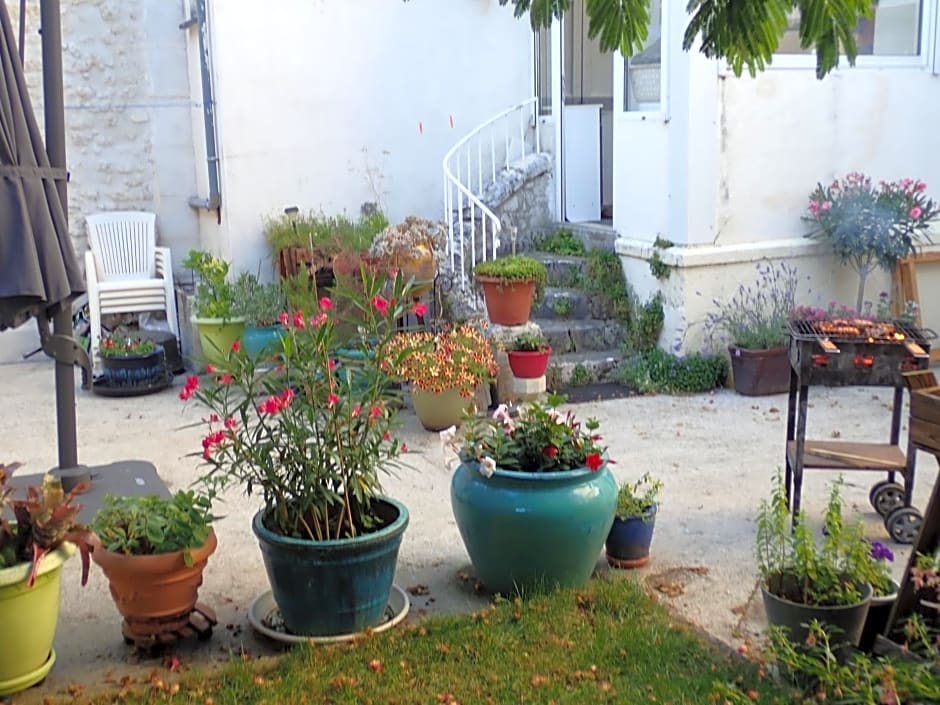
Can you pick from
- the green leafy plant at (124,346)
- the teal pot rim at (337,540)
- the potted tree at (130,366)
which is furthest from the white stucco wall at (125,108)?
the teal pot rim at (337,540)

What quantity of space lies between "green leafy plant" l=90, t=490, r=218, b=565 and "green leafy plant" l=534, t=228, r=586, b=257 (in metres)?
5.11

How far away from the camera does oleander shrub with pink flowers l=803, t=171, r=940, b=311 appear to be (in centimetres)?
673

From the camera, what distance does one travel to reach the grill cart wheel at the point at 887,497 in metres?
4.37

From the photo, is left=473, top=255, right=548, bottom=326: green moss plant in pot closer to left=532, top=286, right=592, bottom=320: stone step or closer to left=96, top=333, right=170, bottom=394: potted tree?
left=532, top=286, right=592, bottom=320: stone step

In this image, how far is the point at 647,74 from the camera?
702cm

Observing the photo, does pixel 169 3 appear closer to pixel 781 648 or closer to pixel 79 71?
pixel 79 71

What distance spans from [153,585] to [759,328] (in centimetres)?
466

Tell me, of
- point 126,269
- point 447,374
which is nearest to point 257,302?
point 126,269

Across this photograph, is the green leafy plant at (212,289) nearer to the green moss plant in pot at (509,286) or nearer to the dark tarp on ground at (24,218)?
the green moss plant in pot at (509,286)

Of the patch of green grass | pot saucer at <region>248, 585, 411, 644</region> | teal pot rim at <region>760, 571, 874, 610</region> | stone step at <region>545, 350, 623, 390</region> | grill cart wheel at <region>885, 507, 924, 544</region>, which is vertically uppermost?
stone step at <region>545, 350, 623, 390</region>

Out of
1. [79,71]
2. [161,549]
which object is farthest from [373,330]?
[79,71]

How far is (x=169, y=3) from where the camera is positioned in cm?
817

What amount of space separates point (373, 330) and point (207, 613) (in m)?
1.10

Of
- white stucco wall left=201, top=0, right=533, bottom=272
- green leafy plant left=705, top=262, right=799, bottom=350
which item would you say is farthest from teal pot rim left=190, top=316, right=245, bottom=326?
green leafy plant left=705, top=262, right=799, bottom=350
